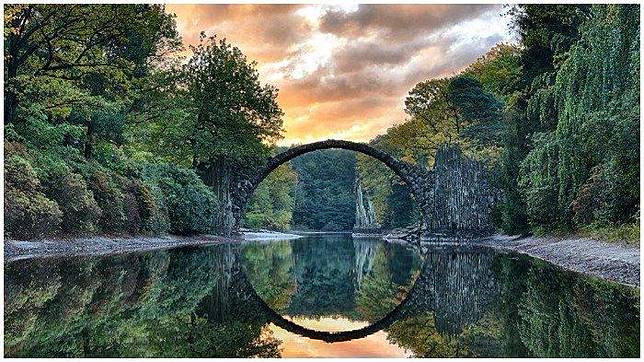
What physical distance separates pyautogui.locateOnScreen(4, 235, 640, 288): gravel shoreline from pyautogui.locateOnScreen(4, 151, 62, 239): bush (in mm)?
412

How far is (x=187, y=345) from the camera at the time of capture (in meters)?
5.09

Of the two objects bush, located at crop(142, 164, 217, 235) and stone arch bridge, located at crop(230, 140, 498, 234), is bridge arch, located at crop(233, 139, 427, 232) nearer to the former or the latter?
stone arch bridge, located at crop(230, 140, 498, 234)

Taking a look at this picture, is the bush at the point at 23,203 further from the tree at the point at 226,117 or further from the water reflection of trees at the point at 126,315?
the tree at the point at 226,117

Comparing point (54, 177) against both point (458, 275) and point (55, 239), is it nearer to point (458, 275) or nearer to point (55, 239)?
point (55, 239)

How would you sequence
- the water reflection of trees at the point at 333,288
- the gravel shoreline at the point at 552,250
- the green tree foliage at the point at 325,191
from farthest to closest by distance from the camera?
the green tree foliage at the point at 325,191 < the gravel shoreline at the point at 552,250 < the water reflection of trees at the point at 333,288

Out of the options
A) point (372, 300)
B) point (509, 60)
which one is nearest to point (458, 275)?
point (372, 300)

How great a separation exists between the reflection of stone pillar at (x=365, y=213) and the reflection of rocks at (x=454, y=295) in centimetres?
4228

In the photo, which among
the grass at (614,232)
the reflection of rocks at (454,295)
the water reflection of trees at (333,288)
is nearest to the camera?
the reflection of rocks at (454,295)

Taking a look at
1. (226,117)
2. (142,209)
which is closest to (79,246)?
(142,209)

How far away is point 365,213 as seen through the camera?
187 ft

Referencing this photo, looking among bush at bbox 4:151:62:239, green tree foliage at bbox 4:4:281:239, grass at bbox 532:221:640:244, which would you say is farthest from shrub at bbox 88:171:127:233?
grass at bbox 532:221:640:244

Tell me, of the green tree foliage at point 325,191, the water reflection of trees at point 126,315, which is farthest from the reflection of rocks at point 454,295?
the green tree foliage at point 325,191

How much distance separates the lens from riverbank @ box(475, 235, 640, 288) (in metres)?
10.1

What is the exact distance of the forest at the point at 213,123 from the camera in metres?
14.0
